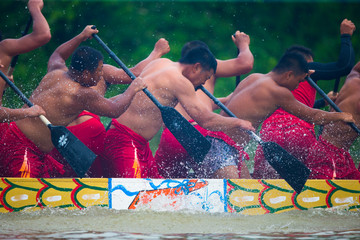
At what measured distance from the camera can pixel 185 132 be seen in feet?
14.3

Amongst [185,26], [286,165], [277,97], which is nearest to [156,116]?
[277,97]

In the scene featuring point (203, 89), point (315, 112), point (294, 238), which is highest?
point (203, 89)

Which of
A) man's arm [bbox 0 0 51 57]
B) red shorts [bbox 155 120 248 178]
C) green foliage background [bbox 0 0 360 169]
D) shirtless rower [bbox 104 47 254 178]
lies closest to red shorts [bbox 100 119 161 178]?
shirtless rower [bbox 104 47 254 178]

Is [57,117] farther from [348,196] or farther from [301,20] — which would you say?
[301,20]

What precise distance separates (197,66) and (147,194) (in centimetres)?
107

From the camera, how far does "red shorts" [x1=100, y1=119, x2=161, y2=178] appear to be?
4.30m

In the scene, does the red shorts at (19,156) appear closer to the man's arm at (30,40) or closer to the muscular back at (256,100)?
the man's arm at (30,40)

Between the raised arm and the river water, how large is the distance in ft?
4.38

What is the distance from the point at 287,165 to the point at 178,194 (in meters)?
0.84

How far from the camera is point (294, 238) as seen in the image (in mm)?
3172

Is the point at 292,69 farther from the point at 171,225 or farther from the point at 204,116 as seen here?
the point at 171,225

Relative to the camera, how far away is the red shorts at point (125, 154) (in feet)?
14.1

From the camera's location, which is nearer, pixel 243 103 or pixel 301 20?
pixel 243 103

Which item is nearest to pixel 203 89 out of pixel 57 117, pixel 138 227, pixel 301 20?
pixel 57 117
